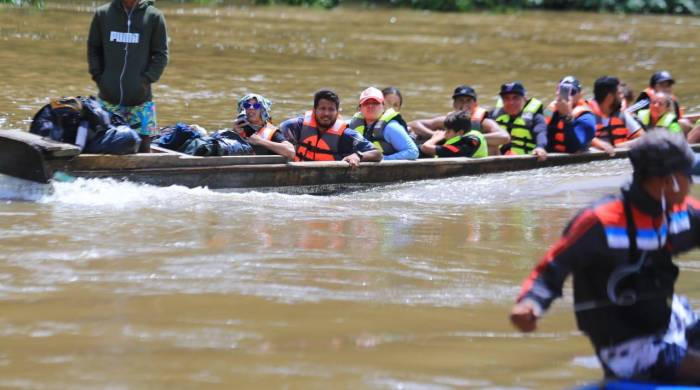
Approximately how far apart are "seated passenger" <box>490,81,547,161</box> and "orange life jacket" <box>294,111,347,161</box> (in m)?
2.25

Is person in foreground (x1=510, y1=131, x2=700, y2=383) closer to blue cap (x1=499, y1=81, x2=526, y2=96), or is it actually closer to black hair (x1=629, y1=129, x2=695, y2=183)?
black hair (x1=629, y1=129, x2=695, y2=183)

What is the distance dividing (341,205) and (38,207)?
2254 millimetres

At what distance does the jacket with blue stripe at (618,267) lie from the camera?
3898 millimetres

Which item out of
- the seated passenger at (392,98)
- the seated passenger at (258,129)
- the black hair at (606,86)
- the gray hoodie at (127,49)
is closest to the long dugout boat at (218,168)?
the seated passenger at (258,129)

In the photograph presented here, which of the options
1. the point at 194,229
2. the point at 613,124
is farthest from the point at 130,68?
the point at 613,124

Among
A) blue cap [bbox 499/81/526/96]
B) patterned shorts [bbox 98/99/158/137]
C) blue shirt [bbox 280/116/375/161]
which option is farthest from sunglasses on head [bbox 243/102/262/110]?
blue cap [bbox 499/81/526/96]

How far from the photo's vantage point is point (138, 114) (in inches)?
348

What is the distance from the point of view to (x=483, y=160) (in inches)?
406

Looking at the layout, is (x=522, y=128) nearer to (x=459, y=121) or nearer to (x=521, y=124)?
(x=521, y=124)

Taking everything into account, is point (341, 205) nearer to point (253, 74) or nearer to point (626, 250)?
point (626, 250)

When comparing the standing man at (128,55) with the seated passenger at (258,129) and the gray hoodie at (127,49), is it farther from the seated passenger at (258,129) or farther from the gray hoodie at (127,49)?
the seated passenger at (258,129)

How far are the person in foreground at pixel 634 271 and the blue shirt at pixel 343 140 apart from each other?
18.3 feet

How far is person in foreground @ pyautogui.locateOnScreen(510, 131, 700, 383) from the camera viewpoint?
390cm

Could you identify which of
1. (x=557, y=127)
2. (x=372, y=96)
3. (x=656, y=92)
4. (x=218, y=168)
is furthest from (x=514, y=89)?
(x=218, y=168)
